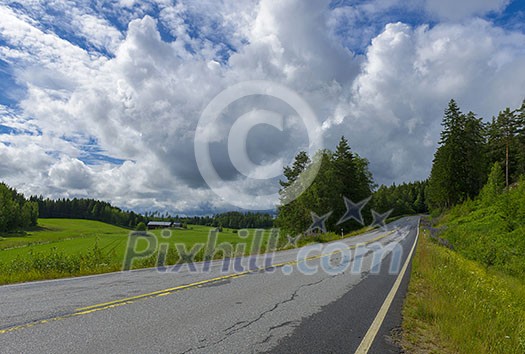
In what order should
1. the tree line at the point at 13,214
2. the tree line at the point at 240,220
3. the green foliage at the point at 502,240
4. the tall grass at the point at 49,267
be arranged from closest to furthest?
the tall grass at the point at 49,267, the green foliage at the point at 502,240, the tree line at the point at 13,214, the tree line at the point at 240,220

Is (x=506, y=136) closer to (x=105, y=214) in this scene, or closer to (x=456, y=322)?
(x=456, y=322)

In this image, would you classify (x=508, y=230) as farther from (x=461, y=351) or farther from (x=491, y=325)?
(x=461, y=351)

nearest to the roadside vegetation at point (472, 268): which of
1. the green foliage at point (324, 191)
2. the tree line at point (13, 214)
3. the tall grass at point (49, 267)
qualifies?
the tall grass at point (49, 267)

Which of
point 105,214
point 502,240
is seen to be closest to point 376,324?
point 502,240

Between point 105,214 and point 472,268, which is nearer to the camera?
point 472,268

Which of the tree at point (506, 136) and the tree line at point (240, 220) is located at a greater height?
the tree at point (506, 136)

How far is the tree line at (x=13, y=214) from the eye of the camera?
100 meters

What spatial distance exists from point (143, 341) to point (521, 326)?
7293 millimetres

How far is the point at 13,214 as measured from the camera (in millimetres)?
105375

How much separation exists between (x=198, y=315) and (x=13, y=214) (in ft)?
412

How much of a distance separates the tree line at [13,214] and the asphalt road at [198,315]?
379 feet

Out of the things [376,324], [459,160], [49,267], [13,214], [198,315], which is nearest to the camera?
[198,315]

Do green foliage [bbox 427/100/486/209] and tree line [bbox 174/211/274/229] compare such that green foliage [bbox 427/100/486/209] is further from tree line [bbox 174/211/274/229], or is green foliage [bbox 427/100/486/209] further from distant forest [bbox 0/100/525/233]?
tree line [bbox 174/211/274/229]

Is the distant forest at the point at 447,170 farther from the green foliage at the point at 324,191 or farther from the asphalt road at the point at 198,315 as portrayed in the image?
the asphalt road at the point at 198,315
